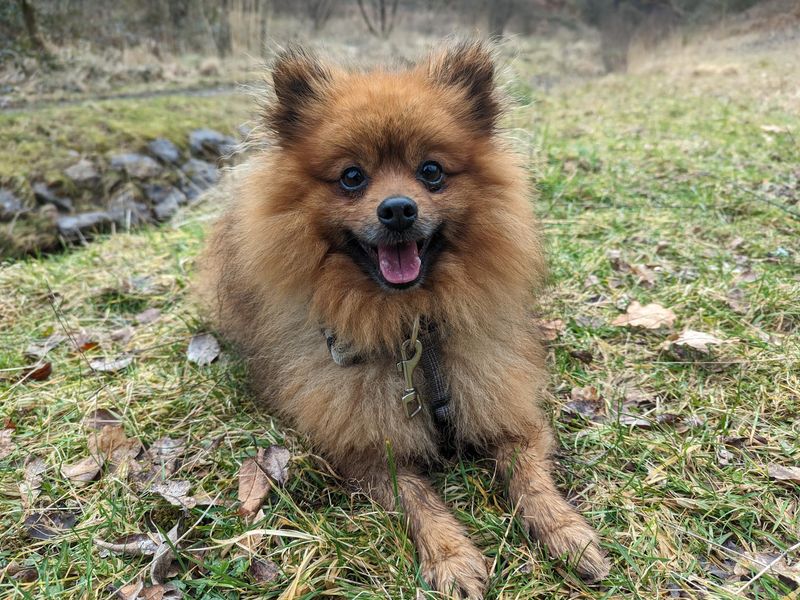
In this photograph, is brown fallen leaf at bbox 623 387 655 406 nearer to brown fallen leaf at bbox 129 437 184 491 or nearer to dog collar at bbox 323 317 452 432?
dog collar at bbox 323 317 452 432

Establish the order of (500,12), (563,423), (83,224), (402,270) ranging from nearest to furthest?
(402,270), (563,423), (83,224), (500,12)

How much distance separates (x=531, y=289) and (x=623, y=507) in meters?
1.04

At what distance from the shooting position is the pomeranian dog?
233cm

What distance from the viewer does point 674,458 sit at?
2494 mm

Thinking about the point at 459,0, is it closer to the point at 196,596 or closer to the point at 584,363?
the point at 584,363

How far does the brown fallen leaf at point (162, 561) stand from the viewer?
2.07m

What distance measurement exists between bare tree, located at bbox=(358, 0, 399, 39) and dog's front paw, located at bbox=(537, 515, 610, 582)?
21766mm

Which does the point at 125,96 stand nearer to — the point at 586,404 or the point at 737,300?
the point at 586,404

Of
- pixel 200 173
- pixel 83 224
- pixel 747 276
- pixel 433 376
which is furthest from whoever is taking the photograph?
pixel 200 173

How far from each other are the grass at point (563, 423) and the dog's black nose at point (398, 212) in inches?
43.9

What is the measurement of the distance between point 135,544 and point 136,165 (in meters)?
5.37

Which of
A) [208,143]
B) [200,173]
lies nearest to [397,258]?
[200,173]

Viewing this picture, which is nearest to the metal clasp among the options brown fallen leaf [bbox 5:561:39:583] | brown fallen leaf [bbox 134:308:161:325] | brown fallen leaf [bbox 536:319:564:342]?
brown fallen leaf [bbox 536:319:564:342]

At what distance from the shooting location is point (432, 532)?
7.04ft
